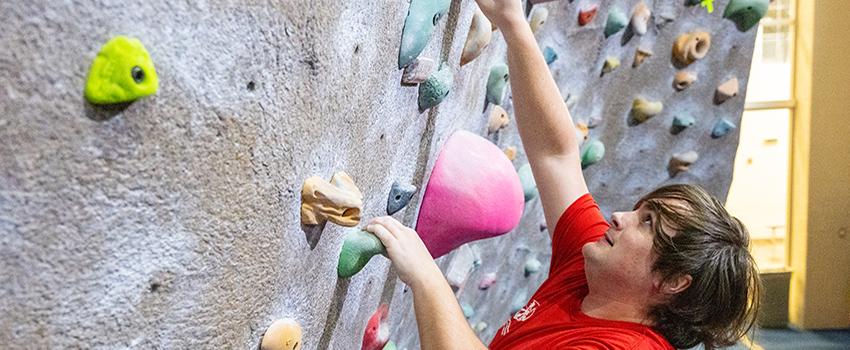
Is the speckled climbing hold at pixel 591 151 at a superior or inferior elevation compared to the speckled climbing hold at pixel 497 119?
inferior

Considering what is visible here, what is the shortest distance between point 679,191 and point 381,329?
1.84ft

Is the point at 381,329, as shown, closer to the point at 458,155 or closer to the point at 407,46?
the point at 458,155

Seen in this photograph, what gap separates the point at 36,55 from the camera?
55 cm

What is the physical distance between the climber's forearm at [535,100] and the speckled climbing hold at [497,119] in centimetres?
35

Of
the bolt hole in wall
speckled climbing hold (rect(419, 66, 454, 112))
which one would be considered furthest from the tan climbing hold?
the bolt hole in wall

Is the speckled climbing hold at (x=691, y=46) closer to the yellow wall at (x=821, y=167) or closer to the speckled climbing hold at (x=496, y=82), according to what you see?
the speckled climbing hold at (x=496, y=82)

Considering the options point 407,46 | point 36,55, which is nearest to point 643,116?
point 407,46

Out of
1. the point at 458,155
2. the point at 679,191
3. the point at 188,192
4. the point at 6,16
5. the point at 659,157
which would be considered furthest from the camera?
the point at 659,157

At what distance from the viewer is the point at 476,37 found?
133cm

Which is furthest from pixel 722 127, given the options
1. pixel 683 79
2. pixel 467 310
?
pixel 467 310

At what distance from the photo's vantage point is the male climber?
106 cm

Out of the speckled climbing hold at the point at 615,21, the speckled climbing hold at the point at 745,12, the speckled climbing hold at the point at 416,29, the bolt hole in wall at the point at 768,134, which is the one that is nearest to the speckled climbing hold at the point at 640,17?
the speckled climbing hold at the point at 615,21

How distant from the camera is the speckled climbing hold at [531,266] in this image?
2.32 meters

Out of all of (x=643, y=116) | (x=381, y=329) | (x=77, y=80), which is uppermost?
(x=77, y=80)
